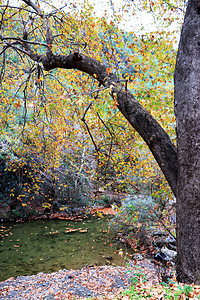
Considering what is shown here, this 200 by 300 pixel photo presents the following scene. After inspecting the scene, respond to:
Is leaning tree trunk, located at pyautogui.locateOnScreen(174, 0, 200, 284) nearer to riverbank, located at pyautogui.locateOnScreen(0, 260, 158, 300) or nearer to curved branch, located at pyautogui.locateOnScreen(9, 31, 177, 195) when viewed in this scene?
curved branch, located at pyautogui.locateOnScreen(9, 31, 177, 195)

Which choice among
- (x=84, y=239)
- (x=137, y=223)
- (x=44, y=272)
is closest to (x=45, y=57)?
(x=44, y=272)

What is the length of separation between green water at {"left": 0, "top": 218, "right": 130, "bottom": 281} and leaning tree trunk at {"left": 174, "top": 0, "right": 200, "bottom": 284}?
10.7 ft

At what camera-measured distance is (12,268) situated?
16.3 feet

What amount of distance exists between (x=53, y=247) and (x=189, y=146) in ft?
18.5

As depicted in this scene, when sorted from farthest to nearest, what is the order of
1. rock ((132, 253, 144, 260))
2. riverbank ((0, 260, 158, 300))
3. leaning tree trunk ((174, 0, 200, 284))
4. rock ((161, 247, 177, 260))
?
1. rock ((132, 253, 144, 260))
2. rock ((161, 247, 177, 260))
3. riverbank ((0, 260, 158, 300))
4. leaning tree trunk ((174, 0, 200, 284))

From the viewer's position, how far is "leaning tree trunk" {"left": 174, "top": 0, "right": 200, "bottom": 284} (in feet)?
6.52

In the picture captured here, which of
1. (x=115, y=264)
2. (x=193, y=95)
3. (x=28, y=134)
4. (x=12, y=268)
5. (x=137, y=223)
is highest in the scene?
(x=28, y=134)

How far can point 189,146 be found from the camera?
209 cm

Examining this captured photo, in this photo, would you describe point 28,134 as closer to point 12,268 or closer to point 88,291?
point 12,268

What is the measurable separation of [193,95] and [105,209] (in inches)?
370

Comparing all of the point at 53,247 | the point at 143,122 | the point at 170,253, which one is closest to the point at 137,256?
the point at 170,253

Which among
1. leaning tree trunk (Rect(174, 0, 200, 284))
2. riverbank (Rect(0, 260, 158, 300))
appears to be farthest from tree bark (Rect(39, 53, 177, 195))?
riverbank (Rect(0, 260, 158, 300))

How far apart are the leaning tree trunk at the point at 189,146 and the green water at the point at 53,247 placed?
3259mm

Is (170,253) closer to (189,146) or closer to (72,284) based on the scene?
(72,284)
